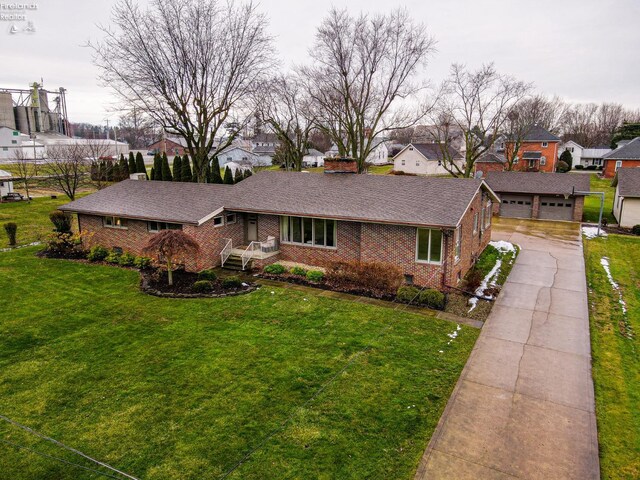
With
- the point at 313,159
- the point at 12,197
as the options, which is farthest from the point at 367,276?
the point at 313,159

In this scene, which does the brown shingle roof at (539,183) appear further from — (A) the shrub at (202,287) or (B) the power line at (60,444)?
(B) the power line at (60,444)

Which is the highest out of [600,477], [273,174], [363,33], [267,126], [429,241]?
[363,33]

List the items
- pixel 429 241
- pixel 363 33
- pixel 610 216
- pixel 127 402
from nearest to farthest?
pixel 127 402 → pixel 429 241 → pixel 363 33 → pixel 610 216

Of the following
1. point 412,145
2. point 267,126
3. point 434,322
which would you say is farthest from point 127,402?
point 412,145

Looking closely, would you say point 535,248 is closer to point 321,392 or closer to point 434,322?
point 434,322

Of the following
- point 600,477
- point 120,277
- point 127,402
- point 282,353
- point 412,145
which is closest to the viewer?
point 600,477

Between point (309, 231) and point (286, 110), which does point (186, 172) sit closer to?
point (286, 110)

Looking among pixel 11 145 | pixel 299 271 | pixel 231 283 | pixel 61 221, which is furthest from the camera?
pixel 11 145
